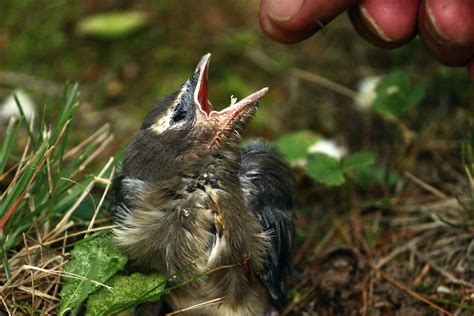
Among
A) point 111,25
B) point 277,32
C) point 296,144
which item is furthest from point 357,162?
point 111,25

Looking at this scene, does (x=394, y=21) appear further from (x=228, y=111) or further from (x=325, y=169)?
(x=325, y=169)

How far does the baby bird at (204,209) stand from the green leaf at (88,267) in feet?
→ 0.23

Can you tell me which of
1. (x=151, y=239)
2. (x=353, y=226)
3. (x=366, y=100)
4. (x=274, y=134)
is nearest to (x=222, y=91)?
(x=274, y=134)

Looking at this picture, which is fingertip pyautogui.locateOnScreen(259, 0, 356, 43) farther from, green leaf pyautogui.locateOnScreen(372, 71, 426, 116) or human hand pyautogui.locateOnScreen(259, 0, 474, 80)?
green leaf pyautogui.locateOnScreen(372, 71, 426, 116)

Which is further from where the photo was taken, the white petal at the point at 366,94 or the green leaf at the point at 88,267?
the white petal at the point at 366,94

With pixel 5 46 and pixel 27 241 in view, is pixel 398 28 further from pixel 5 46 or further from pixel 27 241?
pixel 5 46

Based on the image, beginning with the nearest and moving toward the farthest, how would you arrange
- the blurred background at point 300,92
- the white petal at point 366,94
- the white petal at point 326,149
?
the blurred background at point 300,92, the white petal at point 326,149, the white petal at point 366,94

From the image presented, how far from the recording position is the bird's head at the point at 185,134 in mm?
3203

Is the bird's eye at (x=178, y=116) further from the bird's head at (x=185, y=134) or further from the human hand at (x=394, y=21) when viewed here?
the human hand at (x=394, y=21)

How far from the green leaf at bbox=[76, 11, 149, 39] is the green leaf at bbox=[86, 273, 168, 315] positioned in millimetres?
3069

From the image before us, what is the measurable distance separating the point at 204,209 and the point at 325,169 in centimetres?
113

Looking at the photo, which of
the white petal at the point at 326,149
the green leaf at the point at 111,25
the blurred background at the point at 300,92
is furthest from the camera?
the green leaf at the point at 111,25

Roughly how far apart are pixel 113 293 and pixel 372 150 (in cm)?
224

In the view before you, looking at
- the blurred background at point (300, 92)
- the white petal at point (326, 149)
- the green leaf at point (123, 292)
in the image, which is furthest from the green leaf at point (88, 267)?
the white petal at point (326, 149)
